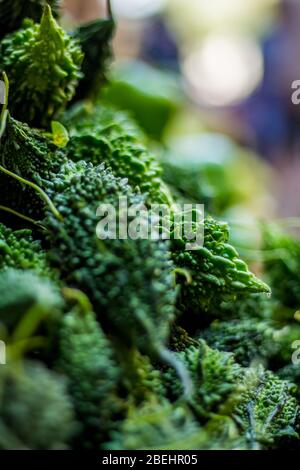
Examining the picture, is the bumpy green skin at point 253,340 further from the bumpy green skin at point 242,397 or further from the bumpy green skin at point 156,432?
the bumpy green skin at point 156,432

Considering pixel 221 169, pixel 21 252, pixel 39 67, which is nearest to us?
pixel 21 252

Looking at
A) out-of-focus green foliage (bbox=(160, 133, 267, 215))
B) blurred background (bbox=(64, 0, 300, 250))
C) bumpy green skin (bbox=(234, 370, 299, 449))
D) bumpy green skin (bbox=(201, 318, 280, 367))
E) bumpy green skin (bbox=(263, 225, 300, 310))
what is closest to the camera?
bumpy green skin (bbox=(234, 370, 299, 449))

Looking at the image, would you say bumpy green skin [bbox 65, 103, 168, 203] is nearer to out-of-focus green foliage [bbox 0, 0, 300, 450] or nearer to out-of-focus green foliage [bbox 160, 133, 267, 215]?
out-of-focus green foliage [bbox 0, 0, 300, 450]

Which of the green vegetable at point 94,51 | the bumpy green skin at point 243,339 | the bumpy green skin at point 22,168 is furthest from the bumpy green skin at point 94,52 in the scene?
the bumpy green skin at point 243,339

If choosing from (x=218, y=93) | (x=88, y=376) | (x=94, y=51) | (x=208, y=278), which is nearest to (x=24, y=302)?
(x=88, y=376)

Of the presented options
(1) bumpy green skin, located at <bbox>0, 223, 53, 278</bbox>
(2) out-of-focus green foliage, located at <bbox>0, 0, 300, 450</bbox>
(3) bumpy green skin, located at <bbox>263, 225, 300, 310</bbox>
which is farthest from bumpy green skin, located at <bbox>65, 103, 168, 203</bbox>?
(3) bumpy green skin, located at <bbox>263, 225, 300, 310</bbox>

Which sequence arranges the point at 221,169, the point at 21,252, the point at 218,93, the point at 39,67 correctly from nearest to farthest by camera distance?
the point at 21,252 < the point at 39,67 < the point at 221,169 < the point at 218,93

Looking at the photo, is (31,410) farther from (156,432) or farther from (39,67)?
(39,67)
